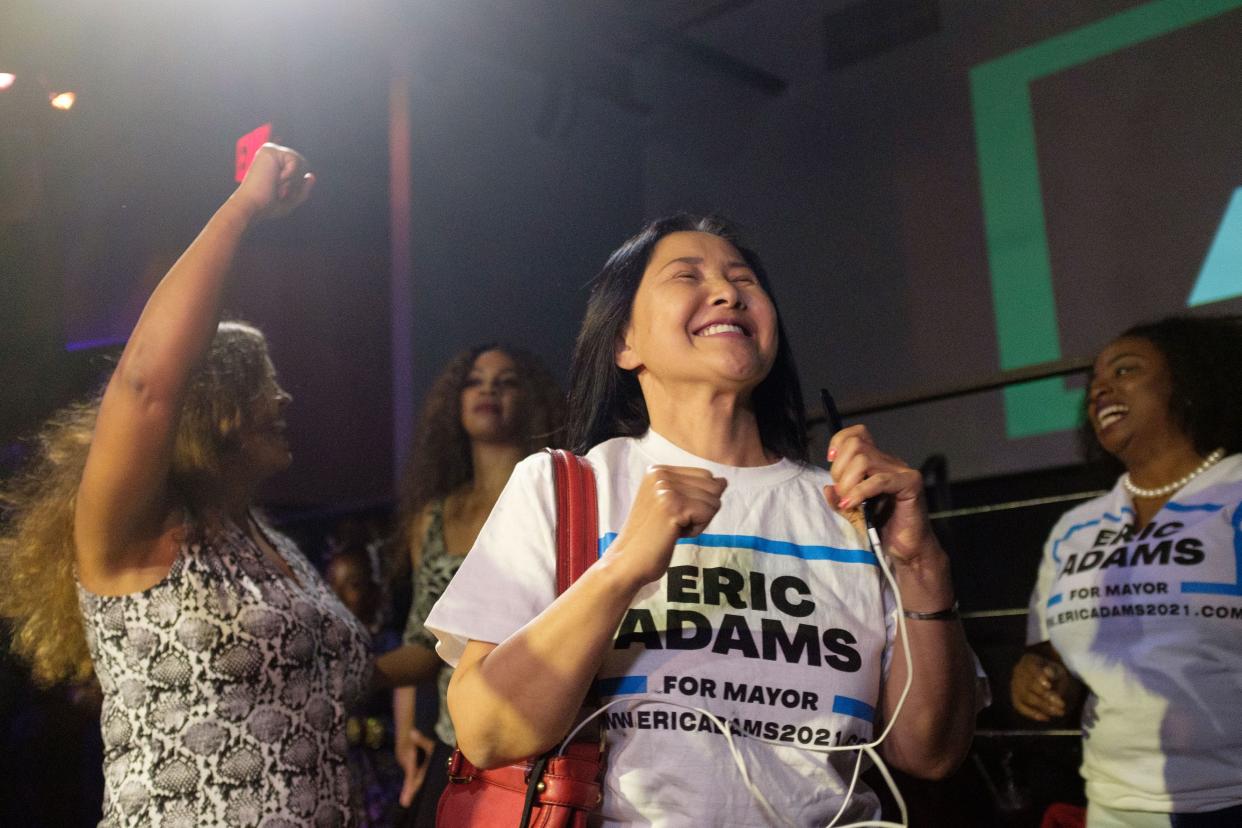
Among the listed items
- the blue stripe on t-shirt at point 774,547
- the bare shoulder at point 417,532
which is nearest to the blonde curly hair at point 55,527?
the blue stripe on t-shirt at point 774,547

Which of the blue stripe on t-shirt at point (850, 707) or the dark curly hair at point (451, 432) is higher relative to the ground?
the dark curly hair at point (451, 432)

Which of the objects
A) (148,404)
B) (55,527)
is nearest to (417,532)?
(55,527)

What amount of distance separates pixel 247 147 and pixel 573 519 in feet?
3.40

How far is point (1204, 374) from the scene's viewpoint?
249 centimetres

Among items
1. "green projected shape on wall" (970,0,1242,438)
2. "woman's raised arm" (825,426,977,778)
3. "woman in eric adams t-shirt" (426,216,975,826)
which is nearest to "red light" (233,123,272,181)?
"woman in eric adams t-shirt" (426,216,975,826)

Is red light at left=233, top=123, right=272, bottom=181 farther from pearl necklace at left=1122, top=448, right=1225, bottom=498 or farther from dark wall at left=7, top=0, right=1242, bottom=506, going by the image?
pearl necklace at left=1122, top=448, right=1225, bottom=498

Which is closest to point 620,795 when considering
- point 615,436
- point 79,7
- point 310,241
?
point 615,436

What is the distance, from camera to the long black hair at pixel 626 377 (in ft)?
5.11

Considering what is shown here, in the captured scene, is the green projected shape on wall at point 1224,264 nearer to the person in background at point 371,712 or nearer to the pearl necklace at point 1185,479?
the pearl necklace at point 1185,479

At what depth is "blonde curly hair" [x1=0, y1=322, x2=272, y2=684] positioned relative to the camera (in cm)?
172

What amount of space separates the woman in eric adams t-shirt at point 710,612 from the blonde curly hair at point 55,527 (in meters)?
0.78

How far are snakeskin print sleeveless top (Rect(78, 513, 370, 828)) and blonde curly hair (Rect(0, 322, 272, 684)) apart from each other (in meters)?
0.10

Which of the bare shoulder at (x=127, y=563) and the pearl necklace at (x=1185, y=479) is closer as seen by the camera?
the bare shoulder at (x=127, y=563)

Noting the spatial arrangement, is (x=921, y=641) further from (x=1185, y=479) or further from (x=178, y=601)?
(x=1185, y=479)
